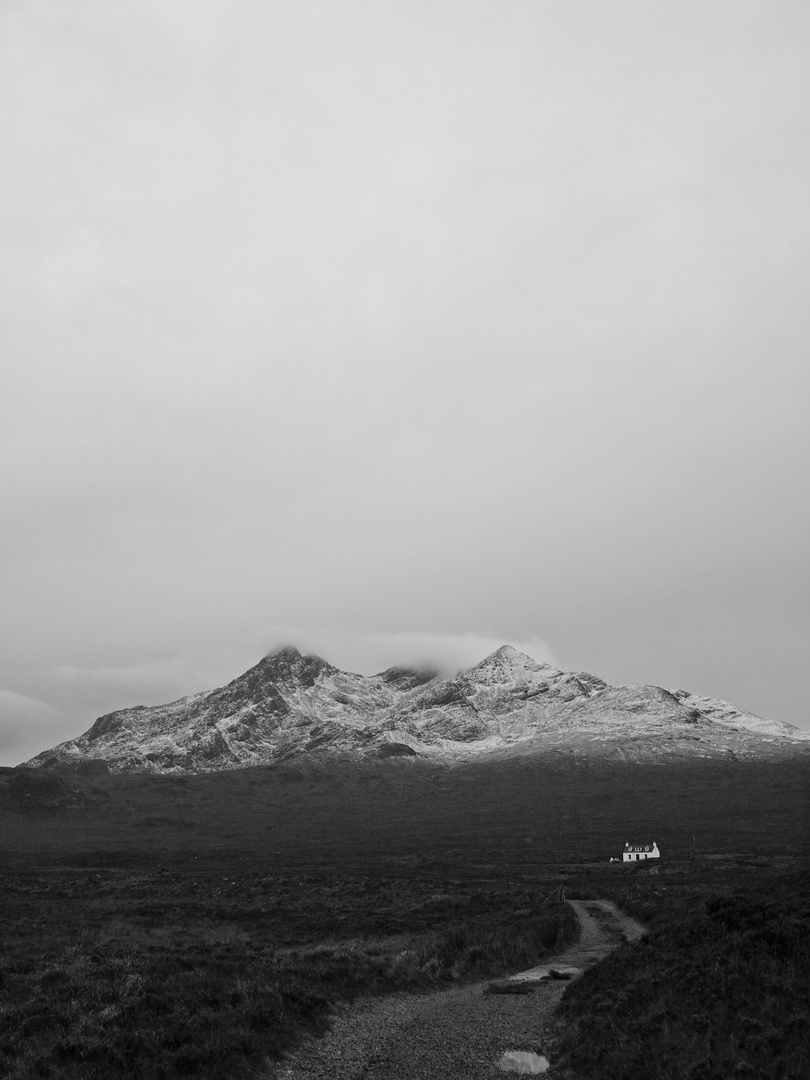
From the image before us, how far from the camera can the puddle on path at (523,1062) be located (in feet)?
52.6

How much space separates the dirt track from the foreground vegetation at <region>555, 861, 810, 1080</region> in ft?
4.44

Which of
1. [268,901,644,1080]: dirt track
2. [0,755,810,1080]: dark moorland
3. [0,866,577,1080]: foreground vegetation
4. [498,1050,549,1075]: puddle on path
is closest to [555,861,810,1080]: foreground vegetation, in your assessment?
[0,755,810,1080]: dark moorland

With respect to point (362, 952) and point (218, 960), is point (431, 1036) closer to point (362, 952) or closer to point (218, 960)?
point (218, 960)

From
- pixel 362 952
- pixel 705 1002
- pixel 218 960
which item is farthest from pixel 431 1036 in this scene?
pixel 362 952

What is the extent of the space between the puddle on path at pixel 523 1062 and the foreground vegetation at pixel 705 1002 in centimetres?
44

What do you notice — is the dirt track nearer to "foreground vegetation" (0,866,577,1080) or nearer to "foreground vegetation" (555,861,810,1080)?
"foreground vegetation" (0,866,577,1080)

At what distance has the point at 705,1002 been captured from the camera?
16.1 meters

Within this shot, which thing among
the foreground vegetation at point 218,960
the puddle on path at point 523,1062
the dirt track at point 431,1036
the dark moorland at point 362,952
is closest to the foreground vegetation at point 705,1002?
the dark moorland at point 362,952

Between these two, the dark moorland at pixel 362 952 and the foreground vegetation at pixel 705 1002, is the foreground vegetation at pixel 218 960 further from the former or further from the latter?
the foreground vegetation at pixel 705 1002

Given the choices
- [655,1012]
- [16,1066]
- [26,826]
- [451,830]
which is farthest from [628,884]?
[26,826]

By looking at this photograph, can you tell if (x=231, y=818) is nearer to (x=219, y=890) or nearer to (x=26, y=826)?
(x=26, y=826)

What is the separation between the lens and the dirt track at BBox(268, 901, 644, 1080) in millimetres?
16078

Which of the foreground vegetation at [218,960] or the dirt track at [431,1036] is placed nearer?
the foreground vegetation at [218,960]

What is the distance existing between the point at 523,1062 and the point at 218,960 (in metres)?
13.3
